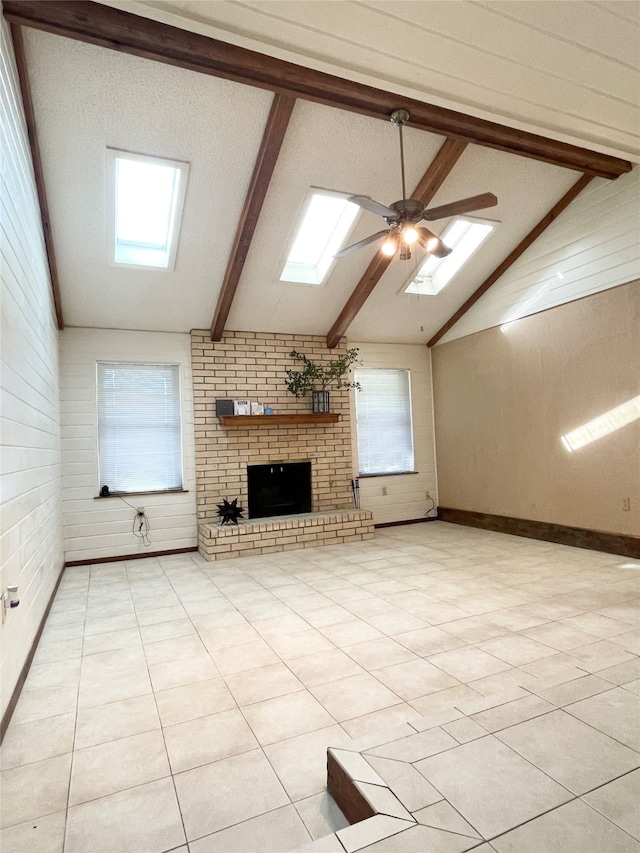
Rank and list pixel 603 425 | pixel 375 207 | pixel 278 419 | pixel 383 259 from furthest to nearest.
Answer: pixel 278 419 → pixel 383 259 → pixel 603 425 → pixel 375 207

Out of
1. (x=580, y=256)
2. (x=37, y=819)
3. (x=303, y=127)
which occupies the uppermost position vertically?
(x=303, y=127)

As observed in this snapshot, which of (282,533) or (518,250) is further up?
(518,250)

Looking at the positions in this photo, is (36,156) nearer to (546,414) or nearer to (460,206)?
(460,206)

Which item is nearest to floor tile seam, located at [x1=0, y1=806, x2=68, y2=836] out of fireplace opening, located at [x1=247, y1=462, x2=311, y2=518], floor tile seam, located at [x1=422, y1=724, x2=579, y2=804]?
floor tile seam, located at [x1=422, y1=724, x2=579, y2=804]

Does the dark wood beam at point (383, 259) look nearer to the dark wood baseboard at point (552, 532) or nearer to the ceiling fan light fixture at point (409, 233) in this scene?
the ceiling fan light fixture at point (409, 233)

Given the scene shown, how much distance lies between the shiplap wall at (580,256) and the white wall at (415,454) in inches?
60.7

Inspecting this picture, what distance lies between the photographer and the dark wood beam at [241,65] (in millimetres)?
2797

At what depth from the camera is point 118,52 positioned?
10.5 feet

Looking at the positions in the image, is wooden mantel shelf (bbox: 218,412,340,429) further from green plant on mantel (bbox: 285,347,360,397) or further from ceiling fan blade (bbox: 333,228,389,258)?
ceiling fan blade (bbox: 333,228,389,258)

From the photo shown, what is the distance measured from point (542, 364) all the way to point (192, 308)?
4.41m

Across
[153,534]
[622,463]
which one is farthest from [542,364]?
[153,534]

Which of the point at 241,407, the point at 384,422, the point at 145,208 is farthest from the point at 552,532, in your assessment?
the point at 145,208

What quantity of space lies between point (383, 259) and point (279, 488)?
3356 millimetres

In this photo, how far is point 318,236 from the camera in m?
5.67
